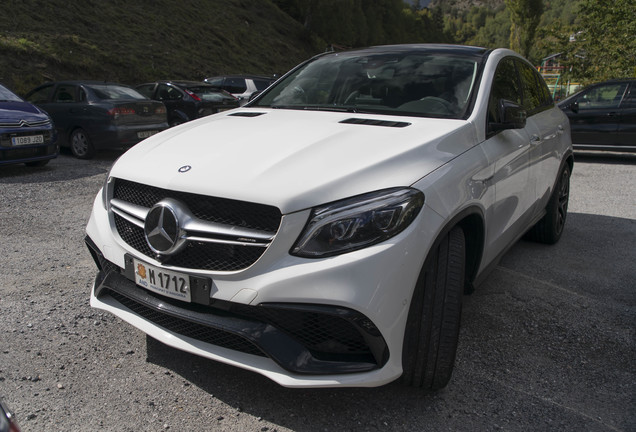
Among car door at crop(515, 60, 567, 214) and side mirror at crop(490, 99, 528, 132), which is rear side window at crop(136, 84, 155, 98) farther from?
side mirror at crop(490, 99, 528, 132)

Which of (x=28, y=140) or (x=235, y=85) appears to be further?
(x=235, y=85)

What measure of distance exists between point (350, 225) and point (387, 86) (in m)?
1.62

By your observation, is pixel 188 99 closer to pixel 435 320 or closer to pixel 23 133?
pixel 23 133

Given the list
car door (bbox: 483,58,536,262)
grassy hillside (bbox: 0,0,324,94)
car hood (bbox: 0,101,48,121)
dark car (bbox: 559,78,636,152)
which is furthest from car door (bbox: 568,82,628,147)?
grassy hillside (bbox: 0,0,324,94)

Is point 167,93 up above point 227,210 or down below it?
below

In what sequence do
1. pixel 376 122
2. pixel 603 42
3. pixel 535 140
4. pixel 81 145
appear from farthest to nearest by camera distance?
pixel 603 42 < pixel 81 145 < pixel 535 140 < pixel 376 122

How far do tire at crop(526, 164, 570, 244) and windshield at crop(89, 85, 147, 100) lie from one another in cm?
753

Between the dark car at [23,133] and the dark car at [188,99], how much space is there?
13.1 feet

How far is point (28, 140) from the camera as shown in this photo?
749 centimetres

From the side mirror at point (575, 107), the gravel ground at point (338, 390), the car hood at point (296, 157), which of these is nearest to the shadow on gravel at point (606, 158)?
the side mirror at point (575, 107)

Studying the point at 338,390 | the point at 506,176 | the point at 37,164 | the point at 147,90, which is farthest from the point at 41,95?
the point at 338,390

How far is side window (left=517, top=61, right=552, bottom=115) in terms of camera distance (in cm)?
408

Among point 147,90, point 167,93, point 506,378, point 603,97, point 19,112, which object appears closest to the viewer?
point 506,378

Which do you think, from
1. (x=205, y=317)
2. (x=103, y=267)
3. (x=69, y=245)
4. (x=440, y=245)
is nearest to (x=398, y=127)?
(x=440, y=245)
